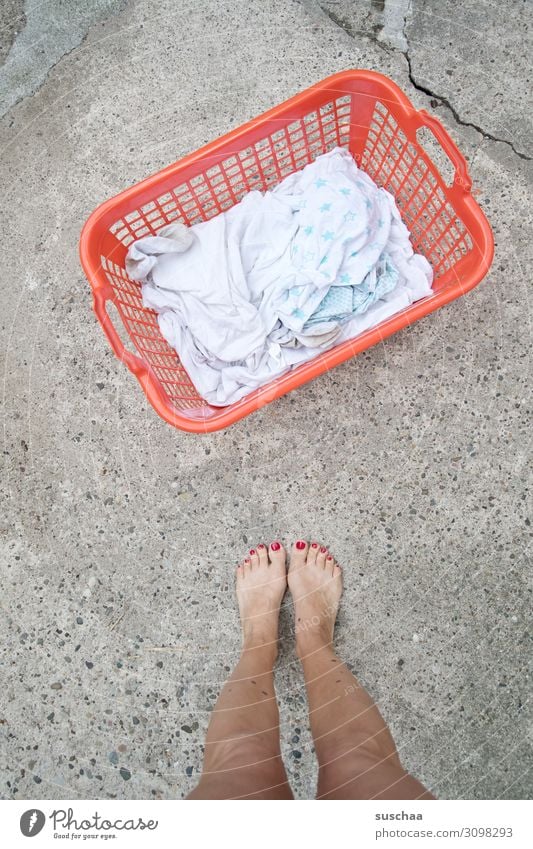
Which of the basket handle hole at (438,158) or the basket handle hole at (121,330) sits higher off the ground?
the basket handle hole at (121,330)

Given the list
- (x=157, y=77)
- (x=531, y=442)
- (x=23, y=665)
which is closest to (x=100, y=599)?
(x=23, y=665)

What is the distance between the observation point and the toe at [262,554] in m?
1.40

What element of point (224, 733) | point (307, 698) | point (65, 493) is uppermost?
point (65, 493)

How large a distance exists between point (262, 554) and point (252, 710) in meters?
0.31

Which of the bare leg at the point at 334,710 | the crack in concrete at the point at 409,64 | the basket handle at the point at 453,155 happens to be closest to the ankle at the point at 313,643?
the bare leg at the point at 334,710

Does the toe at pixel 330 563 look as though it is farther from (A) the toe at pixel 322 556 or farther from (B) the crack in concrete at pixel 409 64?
(B) the crack in concrete at pixel 409 64

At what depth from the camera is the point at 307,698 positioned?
134 cm

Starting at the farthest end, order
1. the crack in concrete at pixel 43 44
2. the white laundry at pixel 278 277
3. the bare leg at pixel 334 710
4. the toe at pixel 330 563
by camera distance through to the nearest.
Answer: the crack in concrete at pixel 43 44 < the toe at pixel 330 563 < the white laundry at pixel 278 277 < the bare leg at pixel 334 710

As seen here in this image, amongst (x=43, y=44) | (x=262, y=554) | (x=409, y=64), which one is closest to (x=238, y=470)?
(x=262, y=554)

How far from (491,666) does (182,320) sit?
0.96 meters

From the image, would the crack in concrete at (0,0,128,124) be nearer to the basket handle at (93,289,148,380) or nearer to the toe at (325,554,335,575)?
the basket handle at (93,289,148,380)

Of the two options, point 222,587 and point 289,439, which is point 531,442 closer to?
point 289,439

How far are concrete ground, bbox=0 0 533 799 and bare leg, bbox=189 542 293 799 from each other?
51mm

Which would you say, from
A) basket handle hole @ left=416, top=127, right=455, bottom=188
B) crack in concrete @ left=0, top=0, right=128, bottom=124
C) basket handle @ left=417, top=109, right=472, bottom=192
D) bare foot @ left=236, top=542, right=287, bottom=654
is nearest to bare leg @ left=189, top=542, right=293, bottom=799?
bare foot @ left=236, top=542, right=287, bottom=654
